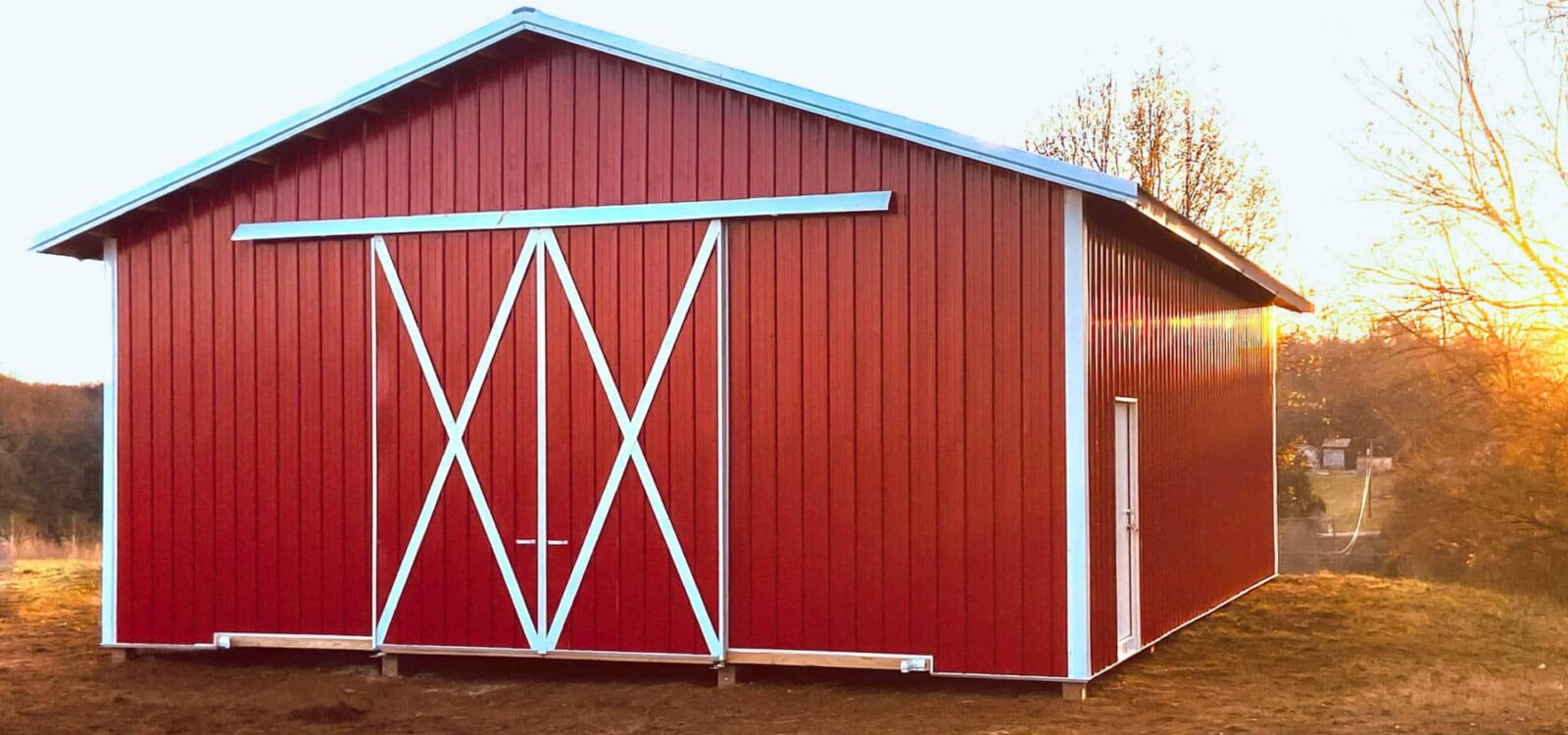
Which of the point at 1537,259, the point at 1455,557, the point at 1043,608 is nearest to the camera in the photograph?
the point at 1043,608

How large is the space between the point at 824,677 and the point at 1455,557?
1346cm

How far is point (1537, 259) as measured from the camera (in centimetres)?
1916

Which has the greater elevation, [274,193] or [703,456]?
[274,193]

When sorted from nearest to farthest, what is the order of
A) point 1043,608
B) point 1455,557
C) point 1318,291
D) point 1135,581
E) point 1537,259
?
point 1043,608 < point 1135,581 < point 1537,259 < point 1455,557 < point 1318,291

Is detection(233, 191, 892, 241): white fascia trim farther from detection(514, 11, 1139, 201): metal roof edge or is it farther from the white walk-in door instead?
the white walk-in door

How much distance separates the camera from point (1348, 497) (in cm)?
3512

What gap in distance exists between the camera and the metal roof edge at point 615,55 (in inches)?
402

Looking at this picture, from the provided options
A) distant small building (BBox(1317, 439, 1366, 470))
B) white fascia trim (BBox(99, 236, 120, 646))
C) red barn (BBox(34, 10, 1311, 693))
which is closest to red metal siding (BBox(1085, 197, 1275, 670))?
red barn (BBox(34, 10, 1311, 693))

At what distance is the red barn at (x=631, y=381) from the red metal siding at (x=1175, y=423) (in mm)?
78

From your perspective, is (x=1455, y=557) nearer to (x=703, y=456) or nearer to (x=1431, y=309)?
(x=1431, y=309)

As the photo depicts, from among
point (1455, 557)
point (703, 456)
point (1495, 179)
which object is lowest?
point (1455, 557)

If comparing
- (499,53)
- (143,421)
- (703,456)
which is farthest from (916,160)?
(143,421)

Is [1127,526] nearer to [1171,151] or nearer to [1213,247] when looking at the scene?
[1213,247]

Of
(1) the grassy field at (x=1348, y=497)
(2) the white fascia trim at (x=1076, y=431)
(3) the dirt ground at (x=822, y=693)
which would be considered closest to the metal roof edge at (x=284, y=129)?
(3) the dirt ground at (x=822, y=693)
